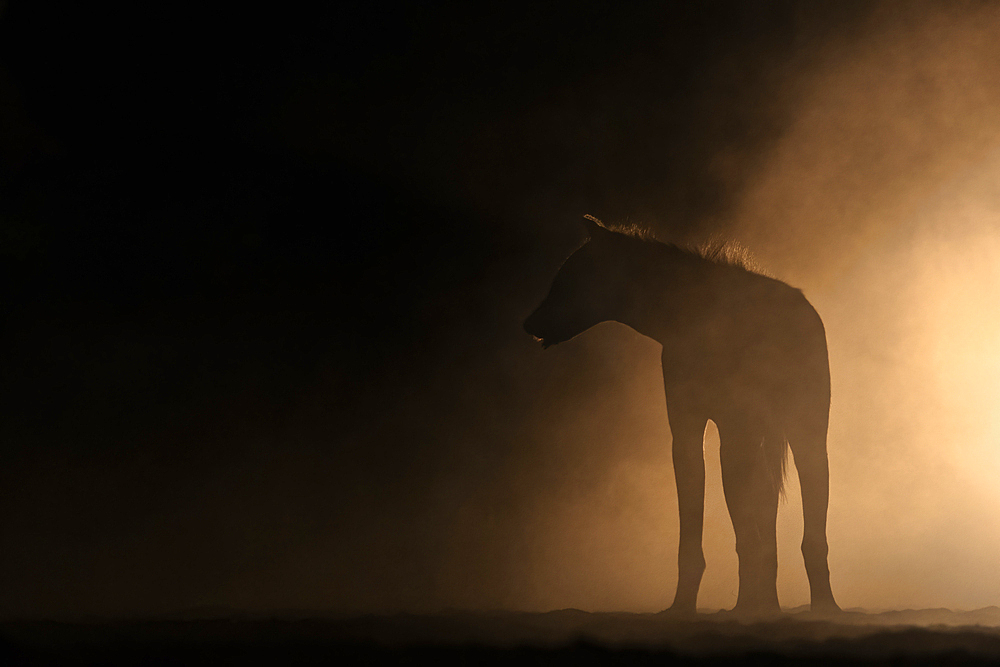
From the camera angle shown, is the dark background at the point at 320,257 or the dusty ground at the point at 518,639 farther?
the dark background at the point at 320,257

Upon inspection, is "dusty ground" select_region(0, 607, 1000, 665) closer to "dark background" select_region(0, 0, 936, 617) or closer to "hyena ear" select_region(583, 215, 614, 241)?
"dark background" select_region(0, 0, 936, 617)

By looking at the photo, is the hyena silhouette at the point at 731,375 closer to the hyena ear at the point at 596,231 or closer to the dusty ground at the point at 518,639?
the hyena ear at the point at 596,231

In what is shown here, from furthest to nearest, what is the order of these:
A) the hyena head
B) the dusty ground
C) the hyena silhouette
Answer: the hyena head → the hyena silhouette → the dusty ground

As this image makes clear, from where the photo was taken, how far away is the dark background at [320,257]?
204 centimetres

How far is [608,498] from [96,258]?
1.81m

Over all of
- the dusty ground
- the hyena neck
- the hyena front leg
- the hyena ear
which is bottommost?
the dusty ground

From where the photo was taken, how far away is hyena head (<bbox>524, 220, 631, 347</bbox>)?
2.06 metres

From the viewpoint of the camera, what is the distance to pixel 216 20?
225 cm

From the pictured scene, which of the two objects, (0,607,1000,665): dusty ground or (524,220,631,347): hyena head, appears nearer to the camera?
(0,607,1000,665): dusty ground

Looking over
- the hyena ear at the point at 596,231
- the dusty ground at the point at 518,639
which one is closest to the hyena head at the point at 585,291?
the hyena ear at the point at 596,231

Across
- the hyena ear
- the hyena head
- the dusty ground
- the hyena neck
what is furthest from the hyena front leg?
the hyena ear

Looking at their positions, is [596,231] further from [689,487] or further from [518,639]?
[518,639]

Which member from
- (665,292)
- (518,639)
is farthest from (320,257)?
(518,639)

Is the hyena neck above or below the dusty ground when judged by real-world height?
above
